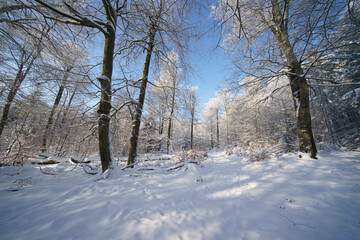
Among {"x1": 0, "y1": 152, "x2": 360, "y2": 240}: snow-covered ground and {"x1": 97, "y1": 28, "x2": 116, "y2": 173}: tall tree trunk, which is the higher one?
{"x1": 97, "y1": 28, "x2": 116, "y2": 173}: tall tree trunk

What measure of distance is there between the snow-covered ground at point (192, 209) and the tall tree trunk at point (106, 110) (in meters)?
0.70

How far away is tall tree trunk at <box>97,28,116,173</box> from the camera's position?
3287mm

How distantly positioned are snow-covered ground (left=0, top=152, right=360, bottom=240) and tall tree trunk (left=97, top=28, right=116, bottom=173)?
702 millimetres

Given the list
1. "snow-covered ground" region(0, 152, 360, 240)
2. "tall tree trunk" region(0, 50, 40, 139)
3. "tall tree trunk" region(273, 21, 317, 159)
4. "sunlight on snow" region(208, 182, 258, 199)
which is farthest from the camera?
"tall tree trunk" region(273, 21, 317, 159)

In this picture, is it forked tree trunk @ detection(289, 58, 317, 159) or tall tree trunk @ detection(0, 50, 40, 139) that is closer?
tall tree trunk @ detection(0, 50, 40, 139)

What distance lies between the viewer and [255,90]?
4.63m

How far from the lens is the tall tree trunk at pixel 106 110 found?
10.8ft

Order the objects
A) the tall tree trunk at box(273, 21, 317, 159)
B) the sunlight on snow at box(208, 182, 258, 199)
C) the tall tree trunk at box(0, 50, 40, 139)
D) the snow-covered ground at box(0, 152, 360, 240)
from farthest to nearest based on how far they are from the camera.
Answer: the tall tree trunk at box(273, 21, 317, 159), the tall tree trunk at box(0, 50, 40, 139), the sunlight on snow at box(208, 182, 258, 199), the snow-covered ground at box(0, 152, 360, 240)

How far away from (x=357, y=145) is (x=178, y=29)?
1196cm

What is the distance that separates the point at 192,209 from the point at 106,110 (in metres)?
3.30

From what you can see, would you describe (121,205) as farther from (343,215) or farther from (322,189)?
(322,189)

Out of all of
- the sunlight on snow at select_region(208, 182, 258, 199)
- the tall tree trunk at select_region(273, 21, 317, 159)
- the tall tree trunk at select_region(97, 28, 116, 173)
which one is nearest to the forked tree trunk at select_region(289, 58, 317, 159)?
the tall tree trunk at select_region(273, 21, 317, 159)

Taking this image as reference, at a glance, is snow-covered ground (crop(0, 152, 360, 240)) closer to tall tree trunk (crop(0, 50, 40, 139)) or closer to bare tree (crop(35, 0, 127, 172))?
bare tree (crop(35, 0, 127, 172))

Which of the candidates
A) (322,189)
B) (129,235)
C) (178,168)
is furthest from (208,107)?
(129,235)
